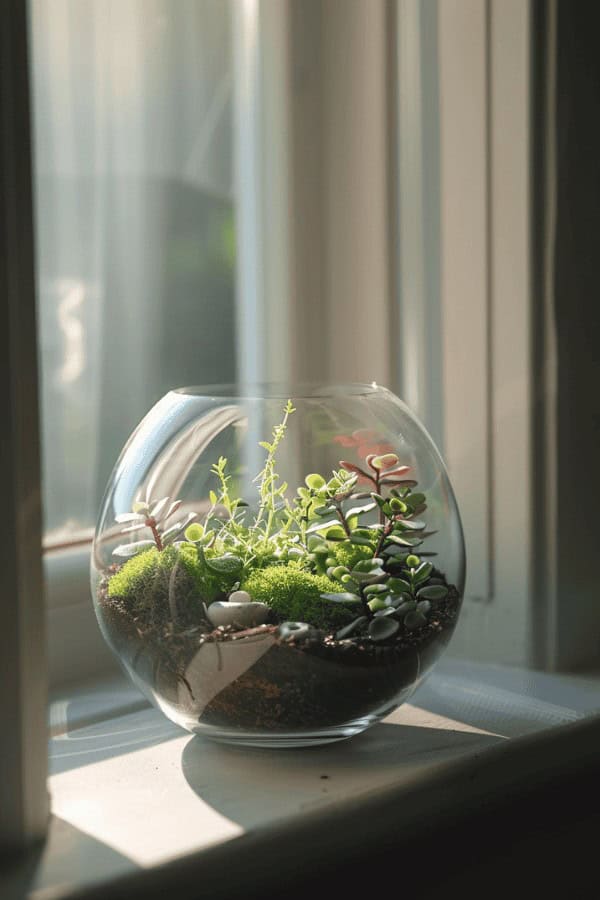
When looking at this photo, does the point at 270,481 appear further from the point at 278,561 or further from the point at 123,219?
the point at 123,219

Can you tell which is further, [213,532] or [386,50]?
[386,50]

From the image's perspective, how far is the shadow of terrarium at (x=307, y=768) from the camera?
2.23 ft

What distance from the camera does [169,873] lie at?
1.96 ft

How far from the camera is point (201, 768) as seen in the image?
742mm

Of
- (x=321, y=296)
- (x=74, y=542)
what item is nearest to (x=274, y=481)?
(x=74, y=542)

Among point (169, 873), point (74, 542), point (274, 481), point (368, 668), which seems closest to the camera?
point (169, 873)

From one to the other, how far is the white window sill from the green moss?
112 millimetres

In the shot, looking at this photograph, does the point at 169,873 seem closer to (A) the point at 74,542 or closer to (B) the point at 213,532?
(B) the point at 213,532

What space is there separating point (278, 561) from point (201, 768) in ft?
0.50

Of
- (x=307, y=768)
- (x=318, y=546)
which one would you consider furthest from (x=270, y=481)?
(x=307, y=768)

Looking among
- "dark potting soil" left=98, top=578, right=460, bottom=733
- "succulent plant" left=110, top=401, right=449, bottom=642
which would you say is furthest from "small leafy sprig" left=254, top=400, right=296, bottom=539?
"dark potting soil" left=98, top=578, right=460, bottom=733

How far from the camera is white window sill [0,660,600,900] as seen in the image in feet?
2.01

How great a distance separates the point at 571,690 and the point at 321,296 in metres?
0.45

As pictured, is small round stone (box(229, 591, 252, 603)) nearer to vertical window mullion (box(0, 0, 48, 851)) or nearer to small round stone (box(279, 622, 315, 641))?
small round stone (box(279, 622, 315, 641))
